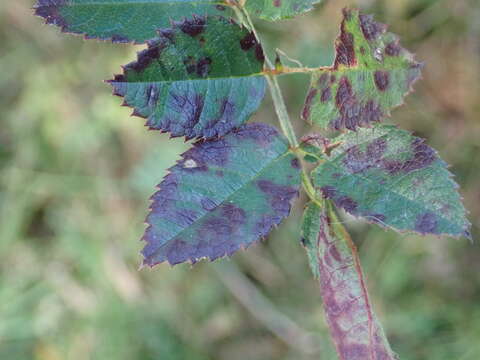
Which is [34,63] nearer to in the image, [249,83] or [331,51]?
[331,51]

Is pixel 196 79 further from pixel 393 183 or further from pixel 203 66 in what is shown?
pixel 393 183

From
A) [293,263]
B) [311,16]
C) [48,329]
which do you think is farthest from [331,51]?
[48,329]

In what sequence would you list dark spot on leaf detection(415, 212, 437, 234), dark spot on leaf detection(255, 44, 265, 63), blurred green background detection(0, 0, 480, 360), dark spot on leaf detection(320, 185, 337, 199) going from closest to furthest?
dark spot on leaf detection(415, 212, 437, 234), dark spot on leaf detection(320, 185, 337, 199), dark spot on leaf detection(255, 44, 265, 63), blurred green background detection(0, 0, 480, 360)

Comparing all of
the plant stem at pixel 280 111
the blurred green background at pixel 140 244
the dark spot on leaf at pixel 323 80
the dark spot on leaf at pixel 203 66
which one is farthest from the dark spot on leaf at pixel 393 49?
the blurred green background at pixel 140 244

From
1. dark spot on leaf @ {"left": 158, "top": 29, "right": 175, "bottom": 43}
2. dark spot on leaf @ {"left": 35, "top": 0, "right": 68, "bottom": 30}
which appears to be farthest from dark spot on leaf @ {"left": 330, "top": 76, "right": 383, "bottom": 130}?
dark spot on leaf @ {"left": 35, "top": 0, "right": 68, "bottom": 30}

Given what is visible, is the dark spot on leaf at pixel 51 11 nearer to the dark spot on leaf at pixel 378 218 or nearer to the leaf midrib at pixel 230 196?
the leaf midrib at pixel 230 196

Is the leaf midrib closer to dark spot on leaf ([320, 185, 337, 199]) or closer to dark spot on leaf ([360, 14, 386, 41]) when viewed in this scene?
dark spot on leaf ([320, 185, 337, 199])
